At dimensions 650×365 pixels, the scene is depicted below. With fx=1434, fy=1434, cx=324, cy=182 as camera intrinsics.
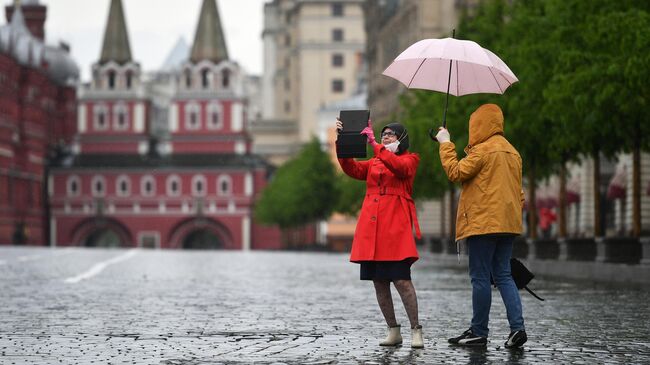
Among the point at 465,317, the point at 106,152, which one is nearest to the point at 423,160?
the point at 465,317

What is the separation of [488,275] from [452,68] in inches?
85.8

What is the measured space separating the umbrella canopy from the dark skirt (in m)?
1.59

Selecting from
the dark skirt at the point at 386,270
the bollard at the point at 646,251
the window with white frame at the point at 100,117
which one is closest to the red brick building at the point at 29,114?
the window with white frame at the point at 100,117

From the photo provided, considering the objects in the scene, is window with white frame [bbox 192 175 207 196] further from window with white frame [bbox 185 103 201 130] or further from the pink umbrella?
the pink umbrella

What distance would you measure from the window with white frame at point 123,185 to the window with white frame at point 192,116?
747 centimetres

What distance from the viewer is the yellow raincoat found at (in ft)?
36.0

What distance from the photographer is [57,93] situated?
144m

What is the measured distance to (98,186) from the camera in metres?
131

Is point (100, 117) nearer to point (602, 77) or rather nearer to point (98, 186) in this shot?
point (98, 186)

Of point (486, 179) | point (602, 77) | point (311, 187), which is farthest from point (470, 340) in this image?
point (311, 187)

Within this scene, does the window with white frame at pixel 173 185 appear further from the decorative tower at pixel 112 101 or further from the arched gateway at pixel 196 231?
the decorative tower at pixel 112 101

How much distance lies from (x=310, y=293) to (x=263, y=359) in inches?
430

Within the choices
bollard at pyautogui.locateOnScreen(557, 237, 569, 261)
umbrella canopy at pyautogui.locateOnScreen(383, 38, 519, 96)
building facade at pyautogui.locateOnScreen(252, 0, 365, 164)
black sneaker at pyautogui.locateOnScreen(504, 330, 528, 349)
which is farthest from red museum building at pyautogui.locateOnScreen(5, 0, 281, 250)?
black sneaker at pyautogui.locateOnScreen(504, 330, 528, 349)

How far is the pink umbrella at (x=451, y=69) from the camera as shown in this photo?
1177 cm
